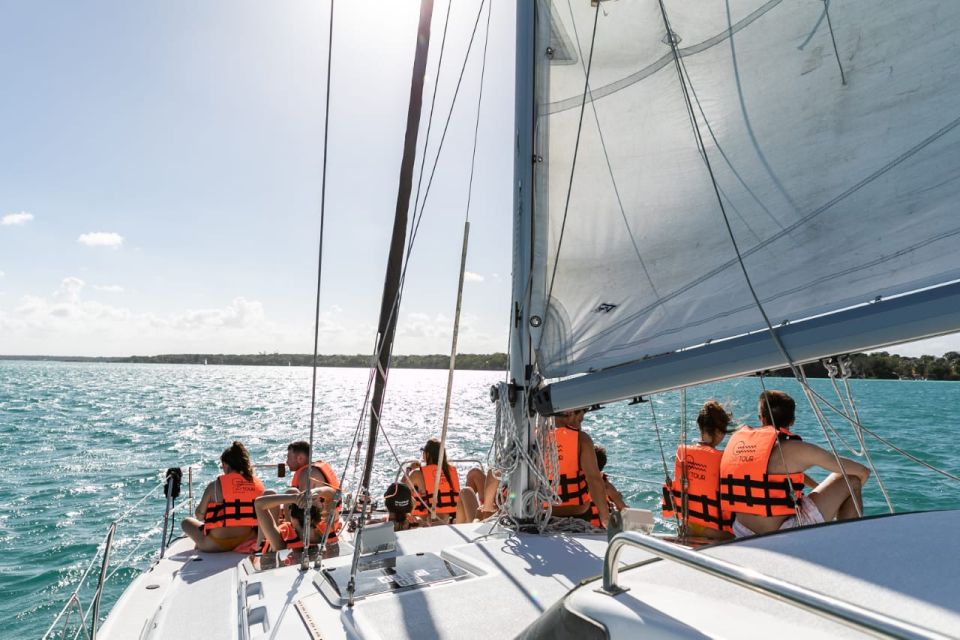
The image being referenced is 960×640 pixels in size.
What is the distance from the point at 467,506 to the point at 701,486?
2388 millimetres

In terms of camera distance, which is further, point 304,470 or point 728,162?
point 304,470

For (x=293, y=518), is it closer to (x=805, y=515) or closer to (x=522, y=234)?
(x=522, y=234)

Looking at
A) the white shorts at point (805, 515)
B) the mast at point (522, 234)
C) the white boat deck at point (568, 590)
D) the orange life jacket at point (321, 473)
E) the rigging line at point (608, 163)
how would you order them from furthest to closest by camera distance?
1. the orange life jacket at point (321, 473)
2. the white shorts at point (805, 515)
3. the mast at point (522, 234)
4. the rigging line at point (608, 163)
5. the white boat deck at point (568, 590)

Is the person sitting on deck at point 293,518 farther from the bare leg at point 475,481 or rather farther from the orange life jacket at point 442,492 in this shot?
the bare leg at point 475,481

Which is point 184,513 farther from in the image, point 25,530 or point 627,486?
point 627,486

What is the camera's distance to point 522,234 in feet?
10.7

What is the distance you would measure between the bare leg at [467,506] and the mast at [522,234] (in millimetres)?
2202

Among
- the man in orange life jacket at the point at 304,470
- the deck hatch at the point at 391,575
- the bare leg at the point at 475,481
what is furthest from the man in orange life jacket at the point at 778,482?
the man in orange life jacket at the point at 304,470

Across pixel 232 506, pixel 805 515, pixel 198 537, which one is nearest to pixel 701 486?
pixel 805 515

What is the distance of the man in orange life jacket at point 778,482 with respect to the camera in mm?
3609

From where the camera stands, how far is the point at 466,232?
3504 millimetres

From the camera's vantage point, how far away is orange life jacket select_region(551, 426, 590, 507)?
4.32 metres

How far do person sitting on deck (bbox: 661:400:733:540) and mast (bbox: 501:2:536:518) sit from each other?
1.37 metres

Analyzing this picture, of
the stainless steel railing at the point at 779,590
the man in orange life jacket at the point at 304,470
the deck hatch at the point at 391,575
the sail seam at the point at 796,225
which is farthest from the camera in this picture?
the man in orange life jacket at the point at 304,470
